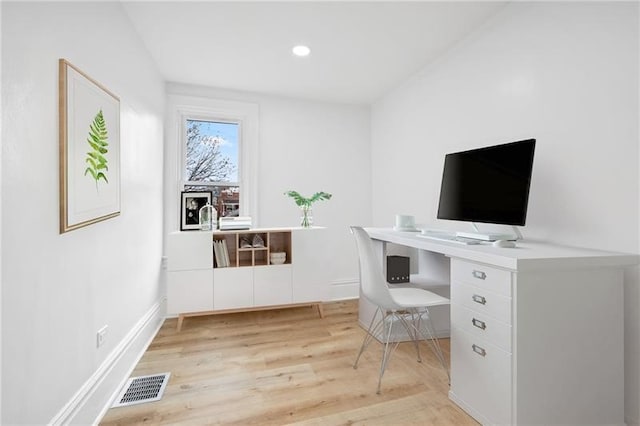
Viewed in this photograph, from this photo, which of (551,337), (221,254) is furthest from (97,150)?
(551,337)

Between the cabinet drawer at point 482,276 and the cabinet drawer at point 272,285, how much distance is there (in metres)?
1.82

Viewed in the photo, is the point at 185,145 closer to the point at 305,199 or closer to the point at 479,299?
the point at 305,199

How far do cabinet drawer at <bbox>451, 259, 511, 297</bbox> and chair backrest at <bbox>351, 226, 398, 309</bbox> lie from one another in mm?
410

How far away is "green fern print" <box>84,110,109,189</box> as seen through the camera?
1657 mm

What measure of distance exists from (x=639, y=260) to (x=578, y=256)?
312 millimetres

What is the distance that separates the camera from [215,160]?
3.71m

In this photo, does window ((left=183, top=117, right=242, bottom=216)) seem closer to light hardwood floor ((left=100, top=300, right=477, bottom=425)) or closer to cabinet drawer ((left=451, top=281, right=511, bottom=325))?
light hardwood floor ((left=100, top=300, right=477, bottom=425))

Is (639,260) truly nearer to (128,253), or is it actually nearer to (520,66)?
(520,66)

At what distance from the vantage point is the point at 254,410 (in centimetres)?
178

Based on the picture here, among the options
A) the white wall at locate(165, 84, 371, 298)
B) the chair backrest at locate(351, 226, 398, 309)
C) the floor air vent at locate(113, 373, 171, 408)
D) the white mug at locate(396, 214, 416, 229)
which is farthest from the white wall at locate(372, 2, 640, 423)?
the floor air vent at locate(113, 373, 171, 408)

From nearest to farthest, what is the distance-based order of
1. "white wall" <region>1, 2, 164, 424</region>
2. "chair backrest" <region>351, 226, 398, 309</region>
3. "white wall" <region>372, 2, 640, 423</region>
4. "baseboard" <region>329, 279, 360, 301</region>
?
"white wall" <region>1, 2, 164, 424</region>, "white wall" <region>372, 2, 640, 423</region>, "chair backrest" <region>351, 226, 398, 309</region>, "baseboard" <region>329, 279, 360, 301</region>

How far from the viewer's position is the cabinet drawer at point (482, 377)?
150 cm

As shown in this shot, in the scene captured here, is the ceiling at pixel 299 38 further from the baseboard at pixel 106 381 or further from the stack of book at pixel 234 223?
the baseboard at pixel 106 381

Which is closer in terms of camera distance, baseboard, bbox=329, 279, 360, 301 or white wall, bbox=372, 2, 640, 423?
white wall, bbox=372, 2, 640, 423
